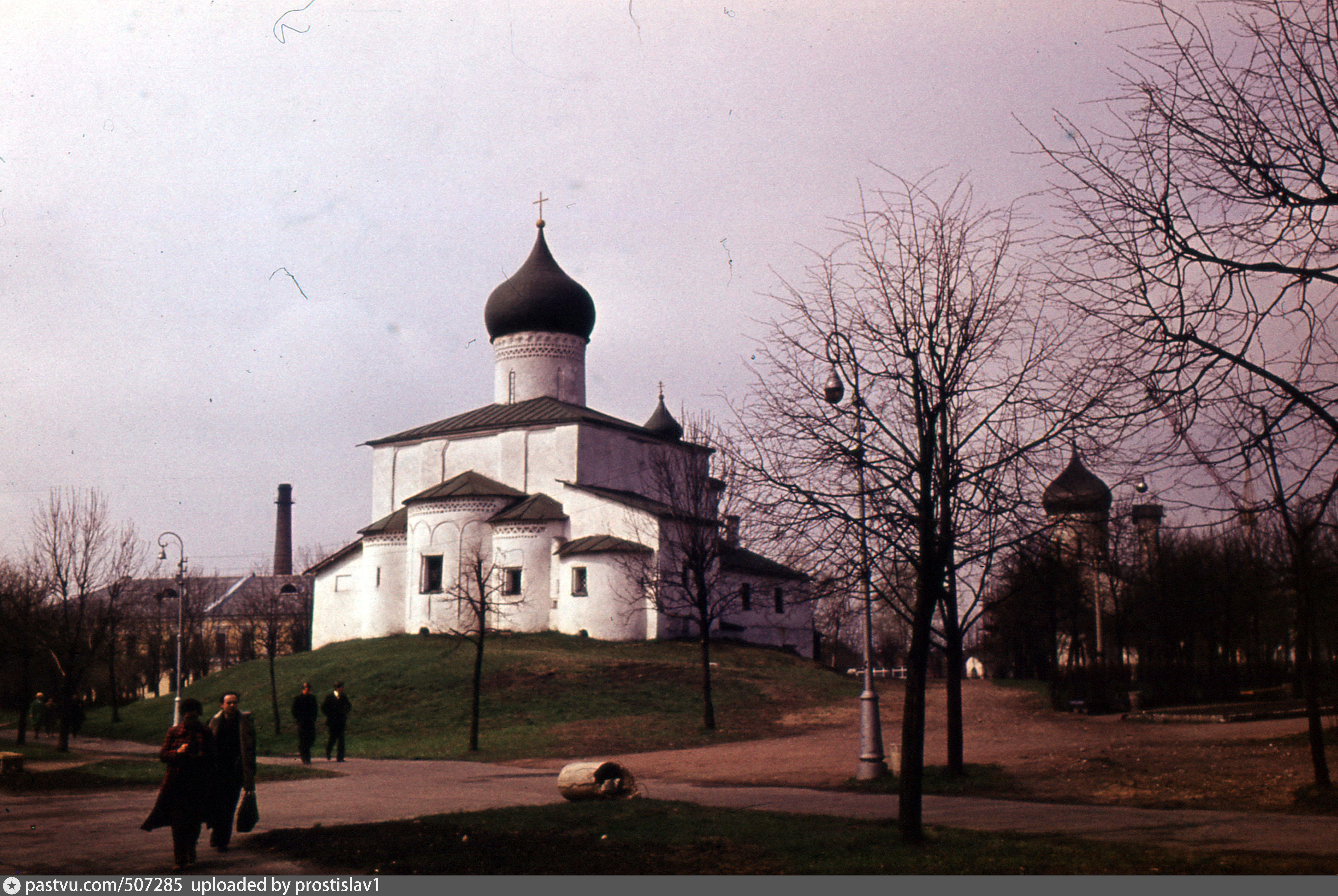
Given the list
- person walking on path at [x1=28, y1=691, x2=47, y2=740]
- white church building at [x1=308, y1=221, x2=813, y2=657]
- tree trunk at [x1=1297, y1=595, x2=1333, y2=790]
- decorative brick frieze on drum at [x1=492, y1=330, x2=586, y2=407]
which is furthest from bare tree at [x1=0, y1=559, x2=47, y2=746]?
tree trunk at [x1=1297, y1=595, x2=1333, y2=790]

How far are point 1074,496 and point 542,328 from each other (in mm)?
43773

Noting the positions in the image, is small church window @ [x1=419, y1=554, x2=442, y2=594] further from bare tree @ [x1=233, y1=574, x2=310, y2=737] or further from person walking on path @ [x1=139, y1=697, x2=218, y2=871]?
person walking on path @ [x1=139, y1=697, x2=218, y2=871]

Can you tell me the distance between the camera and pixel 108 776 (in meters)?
21.8

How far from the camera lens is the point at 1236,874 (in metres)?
9.02

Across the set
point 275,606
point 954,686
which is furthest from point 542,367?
point 954,686

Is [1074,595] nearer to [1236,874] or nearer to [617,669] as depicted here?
[617,669]

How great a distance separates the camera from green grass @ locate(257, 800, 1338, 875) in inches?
375

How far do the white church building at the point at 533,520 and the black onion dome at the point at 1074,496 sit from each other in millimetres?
25960

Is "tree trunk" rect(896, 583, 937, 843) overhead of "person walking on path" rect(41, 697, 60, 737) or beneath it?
overhead

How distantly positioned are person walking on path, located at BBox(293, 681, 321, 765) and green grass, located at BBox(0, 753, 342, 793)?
4.19 ft

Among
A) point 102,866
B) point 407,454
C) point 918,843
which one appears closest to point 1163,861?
point 918,843

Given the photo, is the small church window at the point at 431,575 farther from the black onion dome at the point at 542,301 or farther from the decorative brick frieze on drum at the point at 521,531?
the black onion dome at the point at 542,301

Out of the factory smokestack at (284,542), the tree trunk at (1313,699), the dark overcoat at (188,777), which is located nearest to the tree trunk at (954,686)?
the tree trunk at (1313,699)

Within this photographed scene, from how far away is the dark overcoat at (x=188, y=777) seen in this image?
10.9 meters
